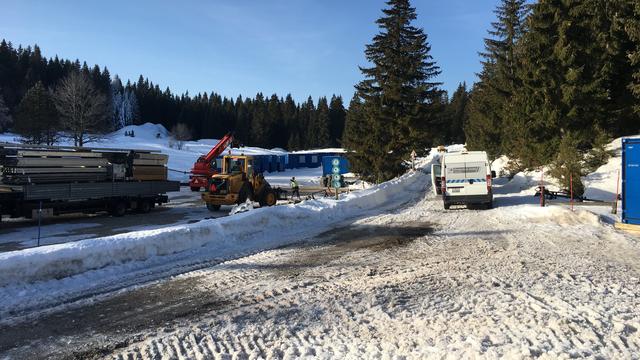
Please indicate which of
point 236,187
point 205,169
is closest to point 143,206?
point 236,187

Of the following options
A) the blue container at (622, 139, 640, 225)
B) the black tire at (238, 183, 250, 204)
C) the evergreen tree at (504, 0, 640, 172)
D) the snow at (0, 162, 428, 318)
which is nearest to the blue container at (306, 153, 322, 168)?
the evergreen tree at (504, 0, 640, 172)

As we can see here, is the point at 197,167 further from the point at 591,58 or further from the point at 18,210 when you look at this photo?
the point at 591,58

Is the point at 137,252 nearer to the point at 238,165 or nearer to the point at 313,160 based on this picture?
the point at 238,165

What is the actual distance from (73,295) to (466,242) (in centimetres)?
821

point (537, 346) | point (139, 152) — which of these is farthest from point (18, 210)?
point (537, 346)

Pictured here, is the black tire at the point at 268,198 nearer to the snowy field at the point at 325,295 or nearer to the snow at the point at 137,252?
the snow at the point at 137,252

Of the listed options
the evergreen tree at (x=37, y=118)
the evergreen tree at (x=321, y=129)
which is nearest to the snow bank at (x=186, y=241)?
the evergreen tree at (x=37, y=118)

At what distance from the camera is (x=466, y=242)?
1104 cm

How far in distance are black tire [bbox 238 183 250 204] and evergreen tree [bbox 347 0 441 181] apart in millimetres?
14182

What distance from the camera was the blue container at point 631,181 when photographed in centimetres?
1234

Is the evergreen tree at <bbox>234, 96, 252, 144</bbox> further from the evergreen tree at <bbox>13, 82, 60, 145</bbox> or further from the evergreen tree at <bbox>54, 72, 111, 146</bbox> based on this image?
the evergreen tree at <bbox>54, 72, 111, 146</bbox>

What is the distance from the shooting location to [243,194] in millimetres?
20062

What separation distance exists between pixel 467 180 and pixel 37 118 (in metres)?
61.0

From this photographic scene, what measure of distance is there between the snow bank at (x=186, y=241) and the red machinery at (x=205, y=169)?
1540 cm
